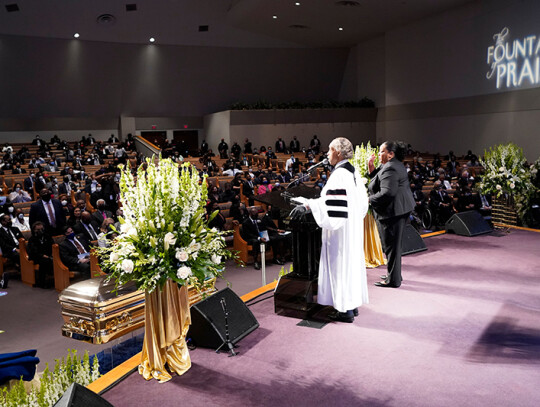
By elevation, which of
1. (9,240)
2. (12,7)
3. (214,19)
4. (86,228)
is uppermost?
(214,19)

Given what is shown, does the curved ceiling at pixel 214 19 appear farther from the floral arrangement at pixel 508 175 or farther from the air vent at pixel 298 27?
the floral arrangement at pixel 508 175

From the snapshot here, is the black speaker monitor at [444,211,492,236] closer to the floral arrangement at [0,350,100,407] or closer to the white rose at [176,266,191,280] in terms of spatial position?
the white rose at [176,266,191,280]

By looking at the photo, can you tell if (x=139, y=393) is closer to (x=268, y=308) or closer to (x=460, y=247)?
(x=268, y=308)

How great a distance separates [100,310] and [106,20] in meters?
21.5

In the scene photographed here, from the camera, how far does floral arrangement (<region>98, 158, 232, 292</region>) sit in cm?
362

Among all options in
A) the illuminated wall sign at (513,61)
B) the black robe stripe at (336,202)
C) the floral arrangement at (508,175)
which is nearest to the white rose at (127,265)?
the black robe stripe at (336,202)

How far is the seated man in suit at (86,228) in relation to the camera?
8703 millimetres

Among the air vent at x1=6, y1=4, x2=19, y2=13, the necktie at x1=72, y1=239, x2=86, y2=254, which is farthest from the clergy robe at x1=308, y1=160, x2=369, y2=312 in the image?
the air vent at x1=6, y1=4, x2=19, y2=13

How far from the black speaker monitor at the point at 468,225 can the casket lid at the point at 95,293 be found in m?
6.07

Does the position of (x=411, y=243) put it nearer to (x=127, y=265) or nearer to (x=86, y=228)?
(x=127, y=265)

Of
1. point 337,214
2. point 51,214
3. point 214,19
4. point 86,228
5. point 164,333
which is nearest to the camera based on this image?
point 164,333

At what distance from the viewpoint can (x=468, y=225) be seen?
28.3 feet

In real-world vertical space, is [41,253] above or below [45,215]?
below

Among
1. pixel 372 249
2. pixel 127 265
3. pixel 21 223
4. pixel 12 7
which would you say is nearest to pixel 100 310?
pixel 127 265
